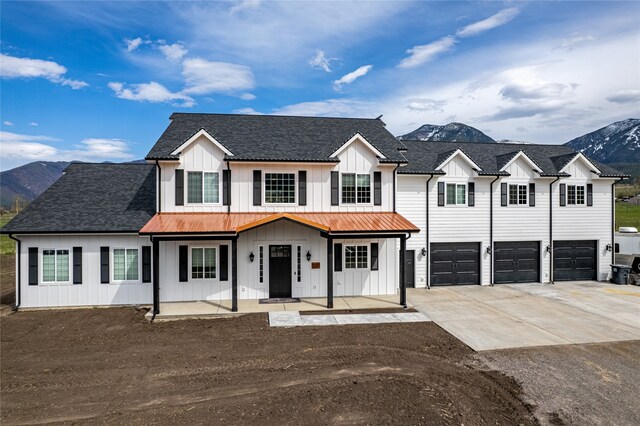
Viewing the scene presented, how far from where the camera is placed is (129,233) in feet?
49.1

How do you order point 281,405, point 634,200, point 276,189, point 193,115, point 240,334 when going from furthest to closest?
point 634,200, point 193,115, point 276,189, point 240,334, point 281,405

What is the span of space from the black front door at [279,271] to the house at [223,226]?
4cm

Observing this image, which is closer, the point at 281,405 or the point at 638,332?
the point at 281,405

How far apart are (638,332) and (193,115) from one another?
2107 cm

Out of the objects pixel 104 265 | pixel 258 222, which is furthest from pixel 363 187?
pixel 104 265

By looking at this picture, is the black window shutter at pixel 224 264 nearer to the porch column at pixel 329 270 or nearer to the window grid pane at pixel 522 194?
the porch column at pixel 329 270

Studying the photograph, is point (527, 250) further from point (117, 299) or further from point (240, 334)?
point (117, 299)

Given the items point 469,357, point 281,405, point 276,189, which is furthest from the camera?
point 276,189

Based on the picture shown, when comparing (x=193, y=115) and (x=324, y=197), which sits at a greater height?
(x=193, y=115)

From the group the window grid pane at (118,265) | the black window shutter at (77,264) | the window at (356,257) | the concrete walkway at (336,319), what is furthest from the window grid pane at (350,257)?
the black window shutter at (77,264)

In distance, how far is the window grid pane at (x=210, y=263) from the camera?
15545 millimetres

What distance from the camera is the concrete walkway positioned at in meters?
12.9

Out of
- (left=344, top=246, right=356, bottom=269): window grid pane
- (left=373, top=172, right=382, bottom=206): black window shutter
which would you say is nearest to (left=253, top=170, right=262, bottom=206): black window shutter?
(left=344, top=246, right=356, bottom=269): window grid pane

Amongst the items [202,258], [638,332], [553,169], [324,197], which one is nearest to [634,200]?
[553,169]
